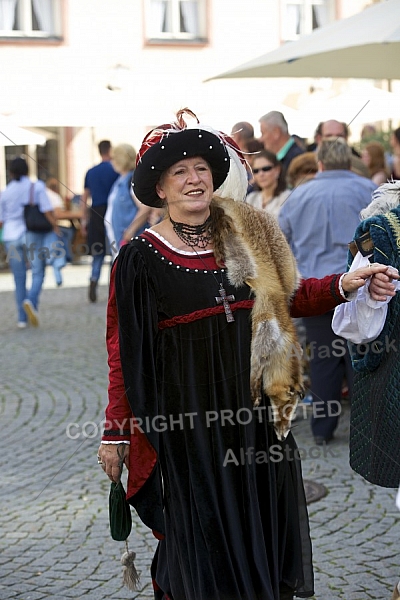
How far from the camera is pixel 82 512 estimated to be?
5109 mm

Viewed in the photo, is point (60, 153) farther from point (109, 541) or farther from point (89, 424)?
point (109, 541)

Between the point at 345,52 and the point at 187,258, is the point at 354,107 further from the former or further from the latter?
the point at 187,258

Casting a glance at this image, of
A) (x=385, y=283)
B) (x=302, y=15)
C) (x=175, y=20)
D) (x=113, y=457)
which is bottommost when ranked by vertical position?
(x=113, y=457)

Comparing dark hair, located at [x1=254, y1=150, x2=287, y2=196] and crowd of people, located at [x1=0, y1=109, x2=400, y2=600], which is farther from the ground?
dark hair, located at [x1=254, y1=150, x2=287, y2=196]

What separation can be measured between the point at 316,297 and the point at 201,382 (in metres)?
0.52

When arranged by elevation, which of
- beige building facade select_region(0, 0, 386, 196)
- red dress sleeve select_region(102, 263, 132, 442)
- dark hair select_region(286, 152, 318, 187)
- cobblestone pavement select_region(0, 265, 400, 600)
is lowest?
cobblestone pavement select_region(0, 265, 400, 600)

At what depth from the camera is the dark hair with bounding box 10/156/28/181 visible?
1107 centimetres

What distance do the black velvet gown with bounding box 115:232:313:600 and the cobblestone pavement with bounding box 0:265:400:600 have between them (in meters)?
0.88

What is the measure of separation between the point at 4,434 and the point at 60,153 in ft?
51.3

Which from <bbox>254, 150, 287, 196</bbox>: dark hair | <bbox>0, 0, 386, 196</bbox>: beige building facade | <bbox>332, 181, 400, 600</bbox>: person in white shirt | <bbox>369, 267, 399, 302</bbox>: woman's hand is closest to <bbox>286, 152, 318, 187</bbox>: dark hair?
<bbox>254, 150, 287, 196</bbox>: dark hair

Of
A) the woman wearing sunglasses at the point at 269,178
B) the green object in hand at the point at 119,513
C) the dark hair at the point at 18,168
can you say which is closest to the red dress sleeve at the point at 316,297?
the green object in hand at the point at 119,513

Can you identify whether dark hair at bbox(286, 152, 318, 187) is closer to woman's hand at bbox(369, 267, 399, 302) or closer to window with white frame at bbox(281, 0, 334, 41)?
woman's hand at bbox(369, 267, 399, 302)

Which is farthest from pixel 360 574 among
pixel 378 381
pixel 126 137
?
pixel 126 137

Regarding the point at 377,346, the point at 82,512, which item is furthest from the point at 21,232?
the point at 377,346
